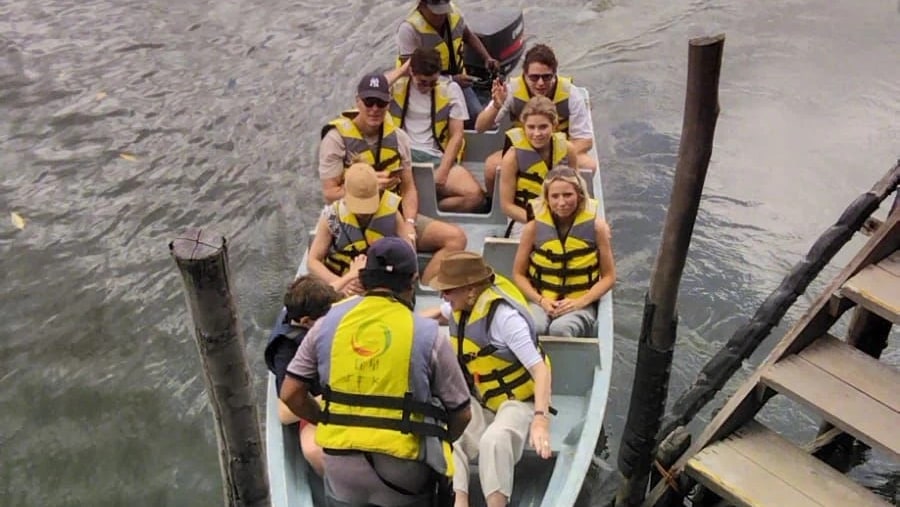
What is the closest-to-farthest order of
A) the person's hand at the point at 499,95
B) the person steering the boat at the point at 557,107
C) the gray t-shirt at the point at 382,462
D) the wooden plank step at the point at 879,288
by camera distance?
the gray t-shirt at the point at 382,462 < the wooden plank step at the point at 879,288 < the person steering the boat at the point at 557,107 < the person's hand at the point at 499,95

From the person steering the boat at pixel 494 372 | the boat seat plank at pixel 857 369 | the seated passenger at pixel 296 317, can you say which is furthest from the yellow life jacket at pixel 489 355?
the boat seat plank at pixel 857 369

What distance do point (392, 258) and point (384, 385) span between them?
46 cm

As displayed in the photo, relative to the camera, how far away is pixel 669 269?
4.45 meters

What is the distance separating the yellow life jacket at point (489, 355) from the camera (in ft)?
14.2

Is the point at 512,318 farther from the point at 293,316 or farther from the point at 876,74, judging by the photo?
the point at 876,74

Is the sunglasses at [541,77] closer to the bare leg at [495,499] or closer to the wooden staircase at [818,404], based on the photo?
the wooden staircase at [818,404]

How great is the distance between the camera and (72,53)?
11875 millimetres

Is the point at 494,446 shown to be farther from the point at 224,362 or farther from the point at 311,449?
the point at 224,362

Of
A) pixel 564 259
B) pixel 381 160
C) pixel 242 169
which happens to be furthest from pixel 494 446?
pixel 242 169

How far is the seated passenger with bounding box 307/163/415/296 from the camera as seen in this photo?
524 centimetres

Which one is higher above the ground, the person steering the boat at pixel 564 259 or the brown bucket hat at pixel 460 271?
the brown bucket hat at pixel 460 271

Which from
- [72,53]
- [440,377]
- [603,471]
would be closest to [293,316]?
[440,377]

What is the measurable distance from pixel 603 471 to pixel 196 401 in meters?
3.06

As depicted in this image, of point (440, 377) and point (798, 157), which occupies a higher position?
point (440, 377)
